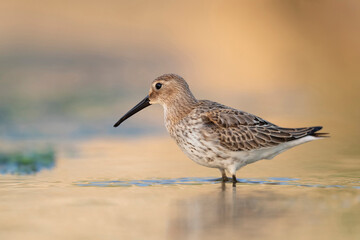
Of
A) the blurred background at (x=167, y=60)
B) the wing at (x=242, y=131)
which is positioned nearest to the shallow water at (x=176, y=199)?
the wing at (x=242, y=131)

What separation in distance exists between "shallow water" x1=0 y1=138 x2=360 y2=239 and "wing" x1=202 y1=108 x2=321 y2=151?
20.6 inches

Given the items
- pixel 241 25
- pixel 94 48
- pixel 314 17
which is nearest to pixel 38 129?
pixel 94 48

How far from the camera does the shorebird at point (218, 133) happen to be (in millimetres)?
9664

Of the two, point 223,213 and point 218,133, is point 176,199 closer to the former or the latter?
point 223,213

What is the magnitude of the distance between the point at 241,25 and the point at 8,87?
9982 mm

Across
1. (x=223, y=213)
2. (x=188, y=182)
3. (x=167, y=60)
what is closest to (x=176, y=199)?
(x=223, y=213)

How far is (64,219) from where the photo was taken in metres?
7.28

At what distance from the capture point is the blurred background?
16875mm

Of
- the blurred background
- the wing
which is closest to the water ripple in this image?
the wing

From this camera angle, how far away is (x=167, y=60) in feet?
72.5

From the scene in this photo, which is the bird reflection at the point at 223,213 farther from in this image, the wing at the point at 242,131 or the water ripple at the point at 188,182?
the wing at the point at 242,131

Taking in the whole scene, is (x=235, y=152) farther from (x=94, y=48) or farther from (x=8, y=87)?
(x=94, y=48)

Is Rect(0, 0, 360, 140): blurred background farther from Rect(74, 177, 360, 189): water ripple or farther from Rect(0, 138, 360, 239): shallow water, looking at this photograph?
Rect(74, 177, 360, 189): water ripple

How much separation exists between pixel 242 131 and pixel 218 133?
1.42 ft
